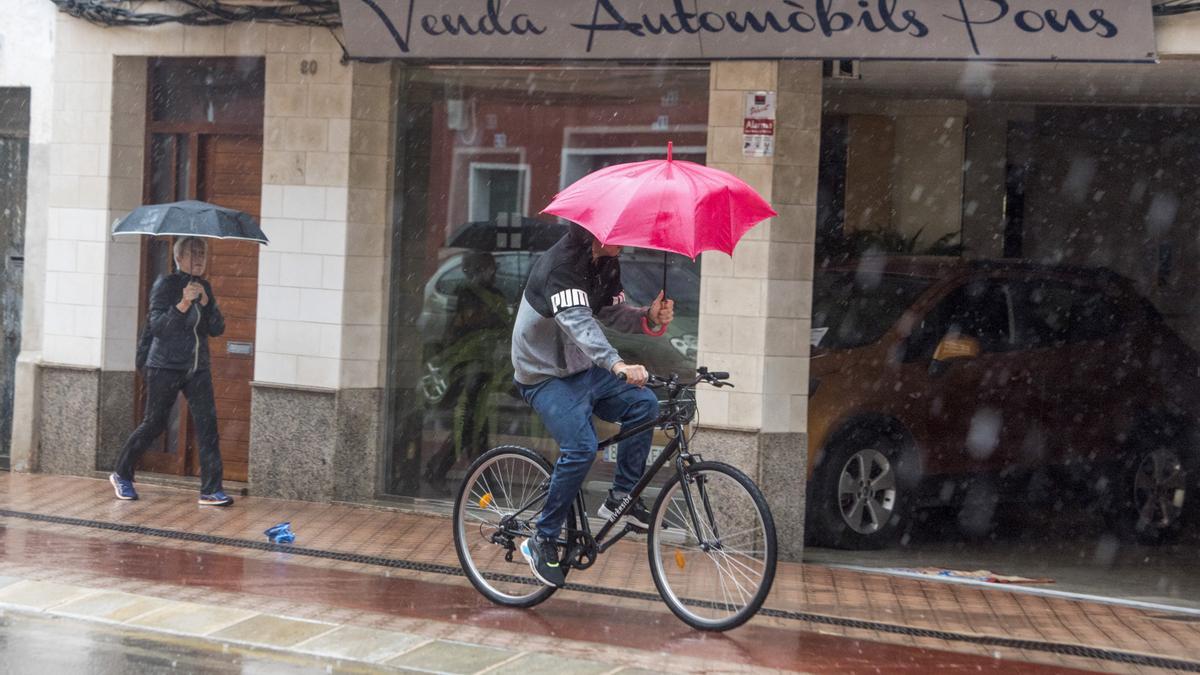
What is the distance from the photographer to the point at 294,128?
11.4 metres

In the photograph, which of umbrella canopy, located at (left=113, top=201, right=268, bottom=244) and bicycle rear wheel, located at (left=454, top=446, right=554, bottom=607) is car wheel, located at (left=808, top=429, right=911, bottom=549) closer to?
bicycle rear wheel, located at (left=454, top=446, right=554, bottom=607)

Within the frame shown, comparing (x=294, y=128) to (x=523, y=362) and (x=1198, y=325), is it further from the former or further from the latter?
(x=1198, y=325)

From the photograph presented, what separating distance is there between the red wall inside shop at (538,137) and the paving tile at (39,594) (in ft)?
13.8

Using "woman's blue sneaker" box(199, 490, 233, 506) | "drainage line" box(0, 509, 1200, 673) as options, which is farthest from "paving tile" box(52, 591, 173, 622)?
"woman's blue sneaker" box(199, 490, 233, 506)

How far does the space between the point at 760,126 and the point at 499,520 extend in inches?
128

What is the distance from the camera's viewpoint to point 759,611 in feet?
26.6

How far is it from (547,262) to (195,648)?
227cm

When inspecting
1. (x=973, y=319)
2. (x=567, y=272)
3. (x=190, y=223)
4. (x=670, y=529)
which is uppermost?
(x=190, y=223)

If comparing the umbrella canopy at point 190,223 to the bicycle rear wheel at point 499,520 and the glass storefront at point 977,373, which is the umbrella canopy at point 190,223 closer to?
the bicycle rear wheel at point 499,520

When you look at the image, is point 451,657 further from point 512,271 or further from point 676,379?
point 512,271

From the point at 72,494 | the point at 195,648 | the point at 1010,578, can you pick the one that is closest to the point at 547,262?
the point at 195,648

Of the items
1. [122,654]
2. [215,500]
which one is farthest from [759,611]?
[215,500]

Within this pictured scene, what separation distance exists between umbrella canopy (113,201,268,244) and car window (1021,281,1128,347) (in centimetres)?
524

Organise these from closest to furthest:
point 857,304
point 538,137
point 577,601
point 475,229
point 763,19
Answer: point 577,601 → point 763,19 → point 857,304 → point 538,137 → point 475,229
